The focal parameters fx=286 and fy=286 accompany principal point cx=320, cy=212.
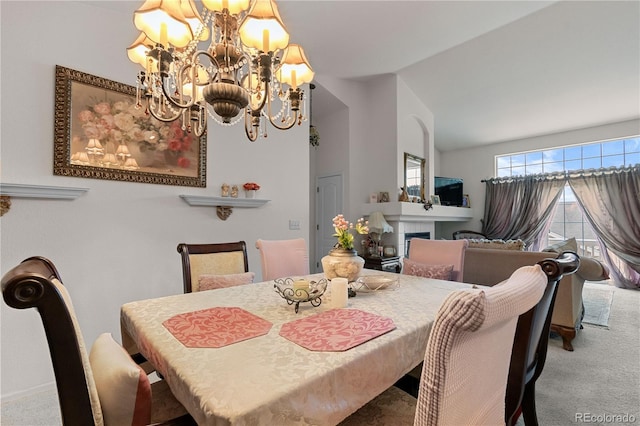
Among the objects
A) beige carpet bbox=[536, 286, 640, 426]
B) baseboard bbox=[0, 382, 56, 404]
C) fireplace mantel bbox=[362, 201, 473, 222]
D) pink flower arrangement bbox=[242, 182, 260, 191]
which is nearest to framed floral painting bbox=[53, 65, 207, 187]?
pink flower arrangement bbox=[242, 182, 260, 191]

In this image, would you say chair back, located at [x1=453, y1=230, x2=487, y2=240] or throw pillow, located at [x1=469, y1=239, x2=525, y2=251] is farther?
chair back, located at [x1=453, y1=230, x2=487, y2=240]

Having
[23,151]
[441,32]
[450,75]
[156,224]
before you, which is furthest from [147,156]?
[450,75]

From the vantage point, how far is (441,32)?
331cm

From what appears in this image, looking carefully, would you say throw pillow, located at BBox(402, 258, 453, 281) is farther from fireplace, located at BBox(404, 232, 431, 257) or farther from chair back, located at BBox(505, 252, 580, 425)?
fireplace, located at BBox(404, 232, 431, 257)

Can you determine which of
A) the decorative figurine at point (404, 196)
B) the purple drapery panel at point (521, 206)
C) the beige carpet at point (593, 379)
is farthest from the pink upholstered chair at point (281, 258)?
the purple drapery panel at point (521, 206)

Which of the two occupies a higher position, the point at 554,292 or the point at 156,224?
the point at 156,224

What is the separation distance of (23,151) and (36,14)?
0.97 m

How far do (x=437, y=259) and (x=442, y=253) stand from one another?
6 cm

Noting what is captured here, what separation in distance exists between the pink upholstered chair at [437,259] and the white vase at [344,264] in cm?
74

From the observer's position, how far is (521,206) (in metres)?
5.95

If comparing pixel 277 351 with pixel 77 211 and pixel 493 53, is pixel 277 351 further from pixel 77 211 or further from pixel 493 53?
pixel 493 53

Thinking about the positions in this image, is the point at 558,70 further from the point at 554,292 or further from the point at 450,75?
the point at 554,292

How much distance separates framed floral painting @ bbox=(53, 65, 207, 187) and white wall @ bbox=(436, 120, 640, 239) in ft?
19.8

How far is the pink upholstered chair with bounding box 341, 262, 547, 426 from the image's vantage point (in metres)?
0.53
